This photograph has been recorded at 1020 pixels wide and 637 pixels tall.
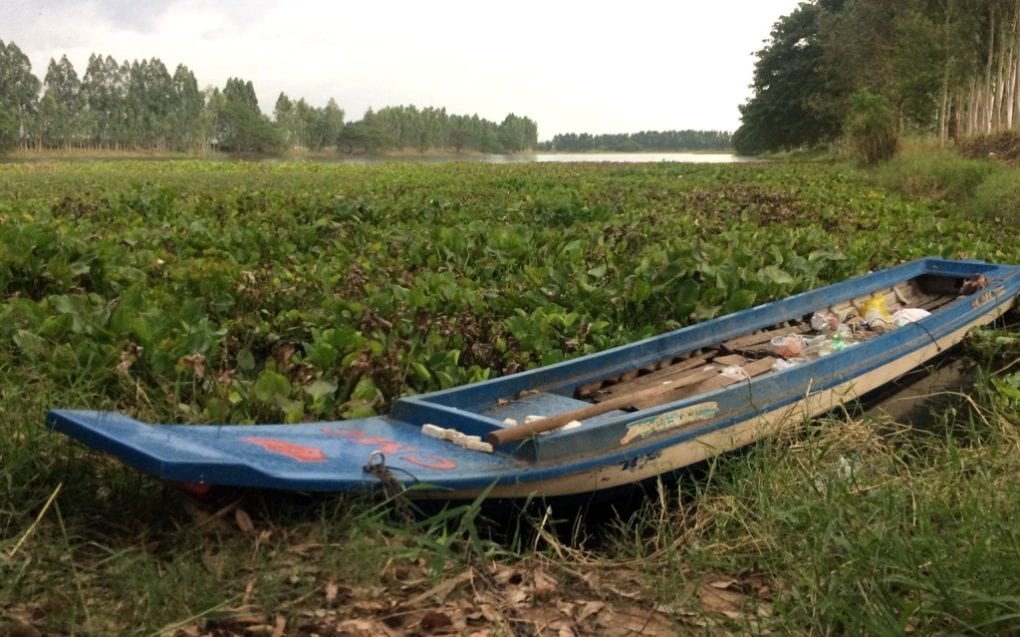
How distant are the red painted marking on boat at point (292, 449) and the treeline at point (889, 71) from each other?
20.3 metres

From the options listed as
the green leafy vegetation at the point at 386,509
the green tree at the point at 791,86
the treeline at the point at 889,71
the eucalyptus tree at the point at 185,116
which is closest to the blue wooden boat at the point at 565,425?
the green leafy vegetation at the point at 386,509

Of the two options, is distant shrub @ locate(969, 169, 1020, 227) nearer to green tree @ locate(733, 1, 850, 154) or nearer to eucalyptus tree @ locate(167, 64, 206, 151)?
green tree @ locate(733, 1, 850, 154)

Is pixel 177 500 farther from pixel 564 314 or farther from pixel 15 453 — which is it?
pixel 564 314

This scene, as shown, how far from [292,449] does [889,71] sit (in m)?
29.6

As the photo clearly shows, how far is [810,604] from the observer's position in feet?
7.87

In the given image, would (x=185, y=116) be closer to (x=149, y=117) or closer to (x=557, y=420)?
(x=149, y=117)

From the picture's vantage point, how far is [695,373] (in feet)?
15.2

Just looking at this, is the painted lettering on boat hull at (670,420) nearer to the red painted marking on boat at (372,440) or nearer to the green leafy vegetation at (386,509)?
the green leafy vegetation at (386,509)

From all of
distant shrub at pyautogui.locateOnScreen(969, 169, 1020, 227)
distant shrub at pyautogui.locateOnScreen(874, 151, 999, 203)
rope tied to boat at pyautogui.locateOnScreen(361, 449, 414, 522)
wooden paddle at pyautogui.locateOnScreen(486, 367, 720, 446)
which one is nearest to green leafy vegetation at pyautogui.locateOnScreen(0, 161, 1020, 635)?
rope tied to boat at pyautogui.locateOnScreen(361, 449, 414, 522)

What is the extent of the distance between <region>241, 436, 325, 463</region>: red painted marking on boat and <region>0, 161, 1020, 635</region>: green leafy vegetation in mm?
138

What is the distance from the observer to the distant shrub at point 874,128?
20.8m

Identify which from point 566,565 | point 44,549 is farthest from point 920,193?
point 44,549

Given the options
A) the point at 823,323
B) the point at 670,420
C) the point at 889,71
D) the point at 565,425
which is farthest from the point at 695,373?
the point at 889,71

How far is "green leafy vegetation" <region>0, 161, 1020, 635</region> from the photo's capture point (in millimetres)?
2387
